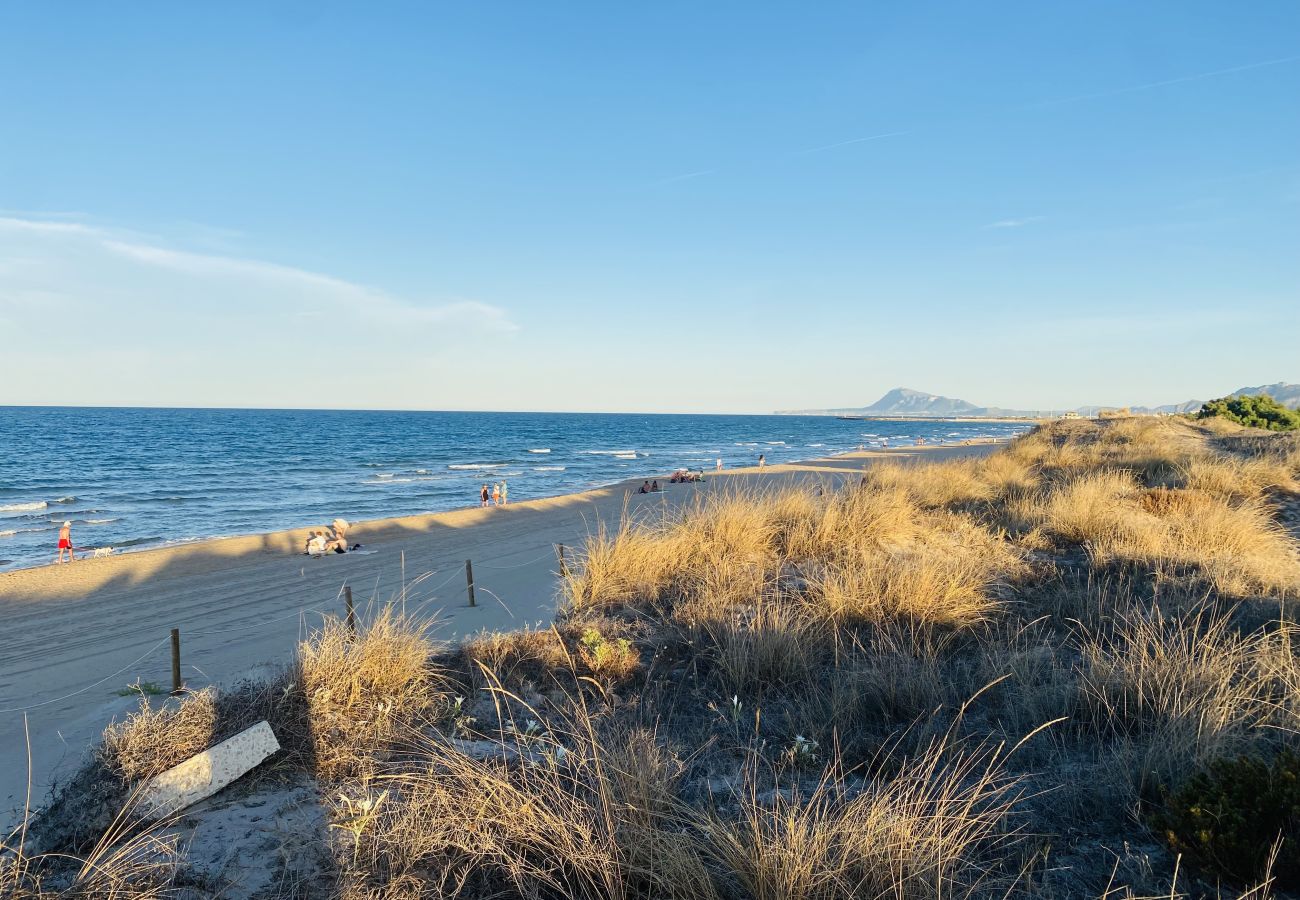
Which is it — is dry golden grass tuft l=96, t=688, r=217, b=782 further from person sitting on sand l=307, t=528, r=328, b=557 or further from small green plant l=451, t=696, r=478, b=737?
person sitting on sand l=307, t=528, r=328, b=557

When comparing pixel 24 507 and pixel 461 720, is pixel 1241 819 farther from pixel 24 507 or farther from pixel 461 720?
pixel 24 507

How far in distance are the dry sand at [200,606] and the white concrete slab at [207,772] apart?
171 centimetres

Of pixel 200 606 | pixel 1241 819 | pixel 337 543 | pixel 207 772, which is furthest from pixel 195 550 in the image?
pixel 1241 819

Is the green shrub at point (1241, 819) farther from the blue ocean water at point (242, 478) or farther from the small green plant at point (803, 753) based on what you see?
the blue ocean water at point (242, 478)

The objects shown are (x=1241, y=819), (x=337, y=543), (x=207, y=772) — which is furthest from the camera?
(x=337, y=543)

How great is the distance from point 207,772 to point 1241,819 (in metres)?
4.89

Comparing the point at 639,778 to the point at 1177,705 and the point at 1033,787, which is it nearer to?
the point at 1033,787

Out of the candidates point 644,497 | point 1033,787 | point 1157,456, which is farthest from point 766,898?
point 644,497

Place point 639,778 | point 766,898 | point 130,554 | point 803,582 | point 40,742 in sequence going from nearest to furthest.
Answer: point 766,898, point 639,778, point 40,742, point 803,582, point 130,554

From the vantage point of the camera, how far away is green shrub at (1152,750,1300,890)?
8.91ft

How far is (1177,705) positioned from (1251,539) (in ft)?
20.8

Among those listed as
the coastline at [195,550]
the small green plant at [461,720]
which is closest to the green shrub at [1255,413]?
the coastline at [195,550]

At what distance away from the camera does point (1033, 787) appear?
3.70m

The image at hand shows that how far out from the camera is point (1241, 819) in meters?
2.78
